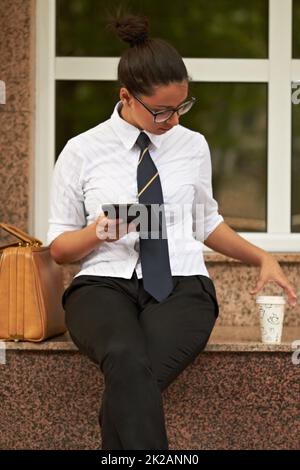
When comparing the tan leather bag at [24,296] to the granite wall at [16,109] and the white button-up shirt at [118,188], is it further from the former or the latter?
the granite wall at [16,109]

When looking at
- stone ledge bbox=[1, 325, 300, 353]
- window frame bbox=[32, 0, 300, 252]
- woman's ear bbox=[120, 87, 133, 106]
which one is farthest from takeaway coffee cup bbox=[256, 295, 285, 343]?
window frame bbox=[32, 0, 300, 252]

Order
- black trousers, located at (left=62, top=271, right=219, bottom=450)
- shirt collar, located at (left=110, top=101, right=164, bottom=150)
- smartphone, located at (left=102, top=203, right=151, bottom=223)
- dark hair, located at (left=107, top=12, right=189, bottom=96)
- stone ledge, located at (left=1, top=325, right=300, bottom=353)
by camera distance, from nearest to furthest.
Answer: black trousers, located at (left=62, top=271, right=219, bottom=450)
smartphone, located at (left=102, top=203, right=151, bottom=223)
dark hair, located at (left=107, top=12, right=189, bottom=96)
shirt collar, located at (left=110, top=101, right=164, bottom=150)
stone ledge, located at (left=1, top=325, right=300, bottom=353)

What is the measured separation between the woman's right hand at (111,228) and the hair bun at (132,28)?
0.62 m

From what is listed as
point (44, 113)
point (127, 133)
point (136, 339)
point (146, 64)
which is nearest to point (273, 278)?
point (136, 339)

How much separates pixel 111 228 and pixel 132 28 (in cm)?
70

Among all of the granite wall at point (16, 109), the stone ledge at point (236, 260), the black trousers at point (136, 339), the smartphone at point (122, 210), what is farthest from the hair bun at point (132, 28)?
the stone ledge at point (236, 260)

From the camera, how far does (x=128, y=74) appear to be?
10.4ft

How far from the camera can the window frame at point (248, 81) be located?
446 cm

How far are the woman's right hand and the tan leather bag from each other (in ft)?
1.77

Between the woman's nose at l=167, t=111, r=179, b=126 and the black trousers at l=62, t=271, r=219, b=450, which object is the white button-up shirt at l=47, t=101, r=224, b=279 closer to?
the black trousers at l=62, t=271, r=219, b=450

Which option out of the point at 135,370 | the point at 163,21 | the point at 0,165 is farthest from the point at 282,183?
the point at 135,370

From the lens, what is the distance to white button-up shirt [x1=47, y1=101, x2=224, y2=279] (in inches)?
128

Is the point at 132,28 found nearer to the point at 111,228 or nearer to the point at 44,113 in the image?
the point at 111,228
